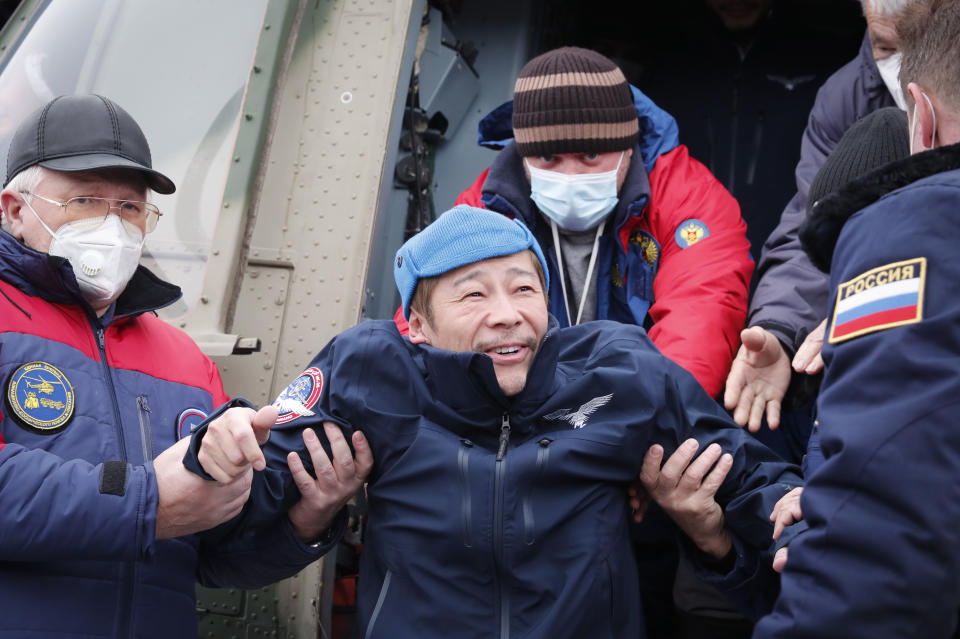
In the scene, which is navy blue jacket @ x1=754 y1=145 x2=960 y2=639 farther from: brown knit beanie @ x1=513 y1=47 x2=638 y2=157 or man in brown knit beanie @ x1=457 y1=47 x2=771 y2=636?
brown knit beanie @ x1=513 y1=47 x2=638 y2=157

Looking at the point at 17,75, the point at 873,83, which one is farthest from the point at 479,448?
the point at 17,75

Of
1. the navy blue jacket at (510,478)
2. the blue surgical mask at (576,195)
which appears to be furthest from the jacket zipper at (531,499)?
the blue surgical mask at (576,195)

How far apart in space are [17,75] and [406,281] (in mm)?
1913

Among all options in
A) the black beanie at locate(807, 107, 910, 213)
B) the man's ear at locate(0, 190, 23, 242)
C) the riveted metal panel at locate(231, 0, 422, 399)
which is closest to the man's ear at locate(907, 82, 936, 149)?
the black beanie at locate(807, 107, 910, 213)

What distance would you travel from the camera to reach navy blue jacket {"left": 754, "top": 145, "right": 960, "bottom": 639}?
3.89 feet

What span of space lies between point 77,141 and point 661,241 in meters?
1.92

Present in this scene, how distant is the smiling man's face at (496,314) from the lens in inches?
84.0

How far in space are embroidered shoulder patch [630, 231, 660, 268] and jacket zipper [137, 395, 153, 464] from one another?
70.6 inches

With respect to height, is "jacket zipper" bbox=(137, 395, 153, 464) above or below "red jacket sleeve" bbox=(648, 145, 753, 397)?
below

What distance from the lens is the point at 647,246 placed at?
127 inches

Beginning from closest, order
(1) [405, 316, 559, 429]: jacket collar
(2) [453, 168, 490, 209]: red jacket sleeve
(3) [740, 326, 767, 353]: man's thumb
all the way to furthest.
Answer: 1. (1) [405, 316, 559, 429]: jacket collar
2. (3) [740, 326, 767, 353]: man's thumb
3. (2) [453, 168, 490, 209]: red jacket sleeve

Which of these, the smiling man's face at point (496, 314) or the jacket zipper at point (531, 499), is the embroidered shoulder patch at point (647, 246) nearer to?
the smiling man's face at point (496, 314)

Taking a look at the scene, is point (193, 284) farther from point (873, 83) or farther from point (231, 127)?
point (873, 83)

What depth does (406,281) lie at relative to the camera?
7.52 feet
